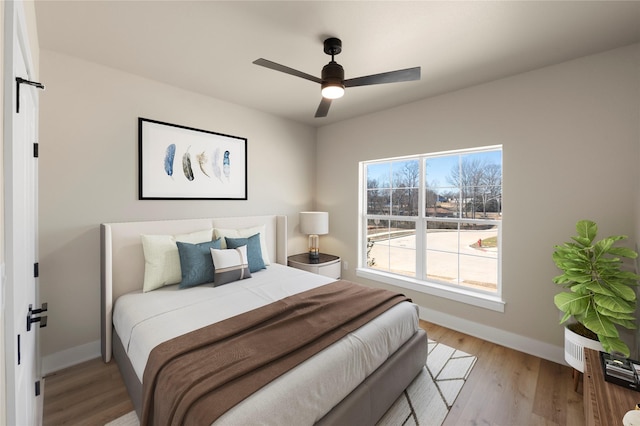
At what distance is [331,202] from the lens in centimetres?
438

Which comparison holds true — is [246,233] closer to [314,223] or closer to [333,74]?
[314,223]

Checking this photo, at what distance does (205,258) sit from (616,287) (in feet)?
10.7

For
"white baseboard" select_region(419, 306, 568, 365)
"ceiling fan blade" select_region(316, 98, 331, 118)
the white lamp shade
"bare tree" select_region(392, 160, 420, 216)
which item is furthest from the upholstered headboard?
"white baseboard" select_region(419, 306, 568, 365)

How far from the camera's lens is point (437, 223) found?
11.1ft

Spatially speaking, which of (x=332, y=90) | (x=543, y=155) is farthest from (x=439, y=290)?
(x=332, y=90)

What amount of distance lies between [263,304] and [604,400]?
6.87 ft

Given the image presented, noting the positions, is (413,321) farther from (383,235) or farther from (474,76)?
(474,76)

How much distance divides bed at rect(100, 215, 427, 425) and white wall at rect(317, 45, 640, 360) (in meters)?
1.20

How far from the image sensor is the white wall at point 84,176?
7.57ft

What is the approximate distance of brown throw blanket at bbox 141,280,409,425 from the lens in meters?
1.21

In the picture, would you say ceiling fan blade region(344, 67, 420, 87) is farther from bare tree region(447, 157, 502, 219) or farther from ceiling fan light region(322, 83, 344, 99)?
bare tree region(447, 157, 502, 219)

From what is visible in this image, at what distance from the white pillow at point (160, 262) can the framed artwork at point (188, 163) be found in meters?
0.51

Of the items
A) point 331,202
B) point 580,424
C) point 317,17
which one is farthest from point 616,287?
point 331,202

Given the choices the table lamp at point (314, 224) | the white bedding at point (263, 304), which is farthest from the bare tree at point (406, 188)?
the white bedding at point (263, 304)
